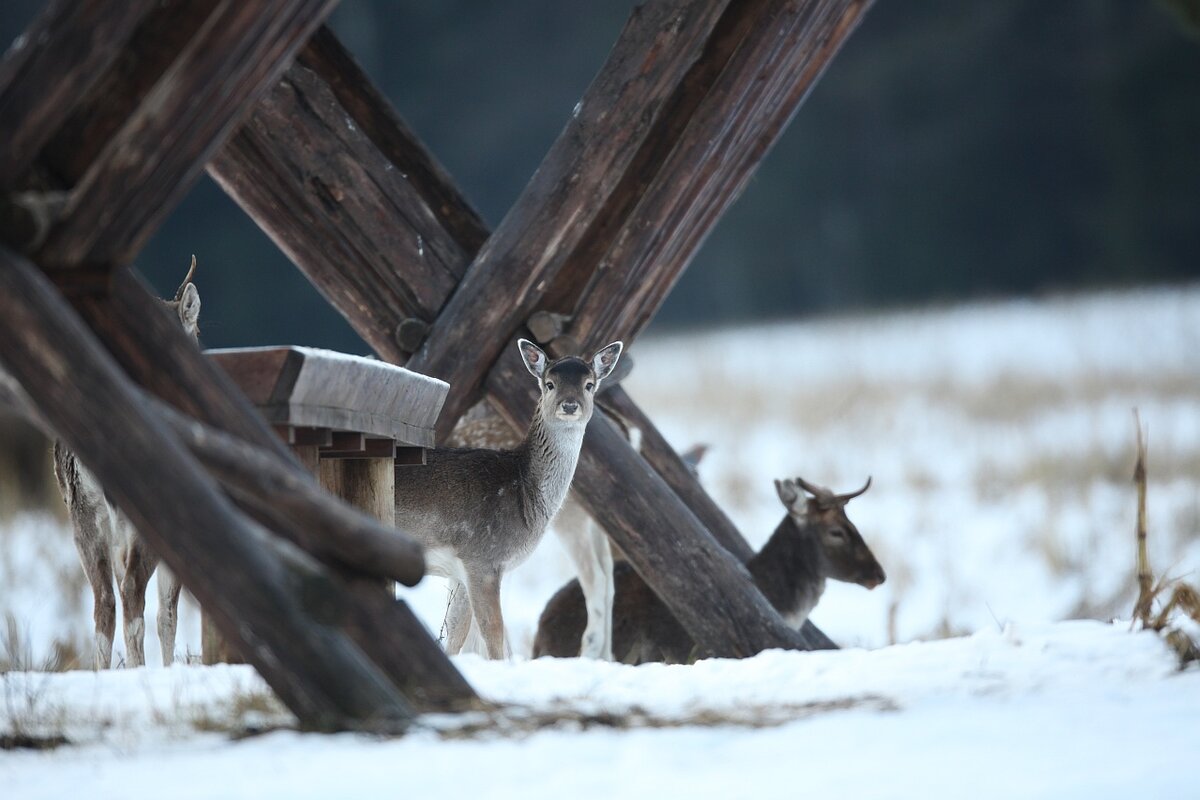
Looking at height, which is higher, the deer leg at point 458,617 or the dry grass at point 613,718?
the deer leg at point 458,617

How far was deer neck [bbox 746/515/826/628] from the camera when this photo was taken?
839 centimetres

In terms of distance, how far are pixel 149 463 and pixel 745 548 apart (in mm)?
5018

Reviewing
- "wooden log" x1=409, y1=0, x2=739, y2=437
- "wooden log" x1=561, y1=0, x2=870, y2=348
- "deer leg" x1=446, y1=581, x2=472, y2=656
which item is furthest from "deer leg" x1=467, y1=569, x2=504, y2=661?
"wooden log" x1=561, y1=0, x2=870, y2=348

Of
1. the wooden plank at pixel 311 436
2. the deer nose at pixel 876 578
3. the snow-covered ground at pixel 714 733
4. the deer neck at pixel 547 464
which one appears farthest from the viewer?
the deer nose at pixel 876 578

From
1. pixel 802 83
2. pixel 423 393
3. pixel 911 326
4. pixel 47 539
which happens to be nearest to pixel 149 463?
pixel 423 393

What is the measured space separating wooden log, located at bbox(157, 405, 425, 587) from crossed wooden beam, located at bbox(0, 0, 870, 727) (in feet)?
0.11

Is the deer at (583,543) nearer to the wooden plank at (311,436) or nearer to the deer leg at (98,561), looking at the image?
the deer leg at (98,561)

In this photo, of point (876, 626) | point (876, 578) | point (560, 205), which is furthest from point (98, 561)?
point (876, 626)

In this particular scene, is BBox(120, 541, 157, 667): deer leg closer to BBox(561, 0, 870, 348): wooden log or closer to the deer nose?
BBox(561, 0, 870, 348): wooden log

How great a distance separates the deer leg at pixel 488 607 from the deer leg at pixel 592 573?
948 millimetres

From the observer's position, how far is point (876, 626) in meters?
11.0

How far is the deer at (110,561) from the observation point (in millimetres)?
6434

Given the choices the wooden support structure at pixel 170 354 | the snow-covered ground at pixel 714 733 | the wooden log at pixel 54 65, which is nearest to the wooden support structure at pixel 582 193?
the snow-covered ground at pixel 714 733

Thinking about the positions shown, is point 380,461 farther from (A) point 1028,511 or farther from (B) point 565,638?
(A) point 1028,511
